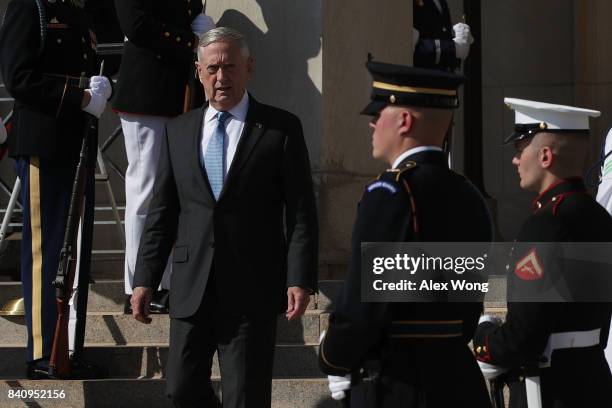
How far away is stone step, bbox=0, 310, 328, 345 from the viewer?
7746 millimetres

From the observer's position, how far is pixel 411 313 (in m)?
4.47

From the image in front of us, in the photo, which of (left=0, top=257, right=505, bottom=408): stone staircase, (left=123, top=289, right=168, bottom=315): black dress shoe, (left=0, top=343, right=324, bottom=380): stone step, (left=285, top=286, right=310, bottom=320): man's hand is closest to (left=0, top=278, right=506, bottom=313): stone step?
(left=0, top=257, right=505, bottom=408): stone staircase

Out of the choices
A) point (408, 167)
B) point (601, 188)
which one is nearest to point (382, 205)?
point (408, 167)

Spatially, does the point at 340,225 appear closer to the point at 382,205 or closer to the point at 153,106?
the point at 153,106

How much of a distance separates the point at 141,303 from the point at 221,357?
389 millimetres

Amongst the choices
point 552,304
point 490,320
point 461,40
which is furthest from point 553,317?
point 461,40

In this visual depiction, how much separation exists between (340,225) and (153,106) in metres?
1.63

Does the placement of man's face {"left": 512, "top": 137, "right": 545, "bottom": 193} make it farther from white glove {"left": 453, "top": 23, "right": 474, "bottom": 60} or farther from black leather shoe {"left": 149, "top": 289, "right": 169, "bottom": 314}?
white glove {"left": 453, "top": 23, "right": 474, "bottom": 60}

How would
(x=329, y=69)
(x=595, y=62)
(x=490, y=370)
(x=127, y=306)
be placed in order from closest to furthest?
(x=490, y=370)
(x=127, y=306)
(x=329, y=69)
(x=595, y=62)

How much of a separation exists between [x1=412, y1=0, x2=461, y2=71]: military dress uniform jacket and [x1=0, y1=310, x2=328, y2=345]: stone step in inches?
73.6

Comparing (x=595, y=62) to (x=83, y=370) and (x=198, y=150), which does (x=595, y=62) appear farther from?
(x=198, y=150)

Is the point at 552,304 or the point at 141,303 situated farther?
the point at 141,303

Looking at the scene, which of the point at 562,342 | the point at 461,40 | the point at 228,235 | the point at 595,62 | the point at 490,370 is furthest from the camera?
the point at 595,62

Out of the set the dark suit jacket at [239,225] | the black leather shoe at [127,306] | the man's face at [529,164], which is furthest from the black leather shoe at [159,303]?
the man's face at [529,164]
